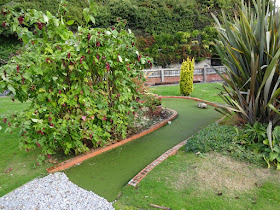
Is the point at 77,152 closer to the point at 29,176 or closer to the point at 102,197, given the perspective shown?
the point at 29,176

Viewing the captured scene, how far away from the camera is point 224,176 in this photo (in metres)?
2.75

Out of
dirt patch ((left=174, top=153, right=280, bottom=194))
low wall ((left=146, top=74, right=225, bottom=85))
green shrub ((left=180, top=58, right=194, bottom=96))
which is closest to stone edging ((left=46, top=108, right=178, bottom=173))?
dirt patch ((left=174, top=153, right=280, bottom=194))

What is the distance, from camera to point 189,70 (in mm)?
8383

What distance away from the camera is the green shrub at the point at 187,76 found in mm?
8359

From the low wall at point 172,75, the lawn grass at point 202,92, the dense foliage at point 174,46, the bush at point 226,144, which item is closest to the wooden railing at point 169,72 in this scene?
the low wall at point 172,75

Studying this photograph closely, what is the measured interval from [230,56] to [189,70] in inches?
186

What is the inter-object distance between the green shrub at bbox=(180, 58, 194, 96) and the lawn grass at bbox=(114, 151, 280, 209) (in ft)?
18.4

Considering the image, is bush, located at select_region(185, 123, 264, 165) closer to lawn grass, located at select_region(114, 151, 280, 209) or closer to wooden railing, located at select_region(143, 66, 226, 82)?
lawn grass, located at select_region(114, 151, 280, 209)

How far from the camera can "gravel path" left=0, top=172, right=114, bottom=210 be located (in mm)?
2346

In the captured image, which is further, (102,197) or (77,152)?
(77,152)

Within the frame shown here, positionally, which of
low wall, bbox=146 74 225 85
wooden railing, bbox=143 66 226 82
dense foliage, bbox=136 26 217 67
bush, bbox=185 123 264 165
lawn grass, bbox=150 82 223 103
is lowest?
bush, bbox=185 123 264 165

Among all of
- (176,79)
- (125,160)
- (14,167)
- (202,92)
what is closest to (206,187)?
(125,160)

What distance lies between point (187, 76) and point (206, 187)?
6.25 m

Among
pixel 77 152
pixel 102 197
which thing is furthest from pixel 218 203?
pixel 77 152
